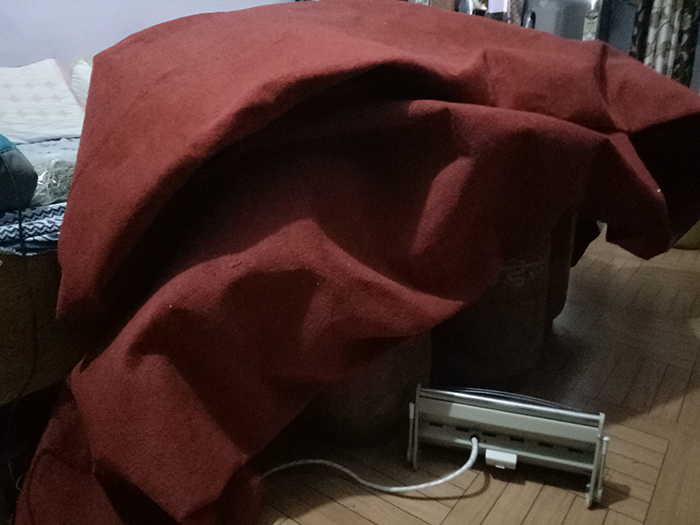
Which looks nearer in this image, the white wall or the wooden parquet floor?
the wooden parquet floor

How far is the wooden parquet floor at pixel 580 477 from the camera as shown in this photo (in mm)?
604

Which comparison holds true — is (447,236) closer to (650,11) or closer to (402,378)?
(402,378)

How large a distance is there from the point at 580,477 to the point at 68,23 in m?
1.86

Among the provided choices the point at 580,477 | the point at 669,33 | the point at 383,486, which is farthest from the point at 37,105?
the point at 669,33

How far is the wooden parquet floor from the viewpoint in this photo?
0.60 metres

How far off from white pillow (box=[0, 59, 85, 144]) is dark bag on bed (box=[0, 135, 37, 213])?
736mm

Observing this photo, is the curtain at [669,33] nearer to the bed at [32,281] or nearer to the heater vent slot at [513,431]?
the heater vent slot at [513,431]

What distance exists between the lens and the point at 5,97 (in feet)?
4.38

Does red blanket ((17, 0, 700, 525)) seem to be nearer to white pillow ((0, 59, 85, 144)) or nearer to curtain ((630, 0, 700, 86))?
white pillow ((0, 59, 85, 144))

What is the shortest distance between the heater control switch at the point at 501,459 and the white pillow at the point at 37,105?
1.23 metres

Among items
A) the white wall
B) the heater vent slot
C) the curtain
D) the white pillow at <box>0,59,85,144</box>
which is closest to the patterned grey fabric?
the heater vent slot

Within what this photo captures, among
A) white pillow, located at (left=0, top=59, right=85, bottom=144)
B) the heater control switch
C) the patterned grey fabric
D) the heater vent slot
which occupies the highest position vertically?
the patterned grey fabric

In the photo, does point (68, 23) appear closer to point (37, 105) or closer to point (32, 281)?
point (37, 105)

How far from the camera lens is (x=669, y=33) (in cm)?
157
